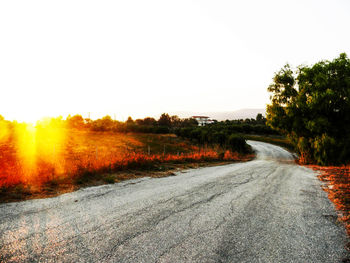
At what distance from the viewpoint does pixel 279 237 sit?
12.1 ft

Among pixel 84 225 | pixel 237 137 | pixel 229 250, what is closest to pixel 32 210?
pixel 84 225

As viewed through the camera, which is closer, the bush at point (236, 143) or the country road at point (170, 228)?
the country road at point (170, 228)

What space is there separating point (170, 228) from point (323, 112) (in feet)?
69.6

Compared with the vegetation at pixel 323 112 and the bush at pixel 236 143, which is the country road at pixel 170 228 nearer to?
the vegetation at pixel 323 112

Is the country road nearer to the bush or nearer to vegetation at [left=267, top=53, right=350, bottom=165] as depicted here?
vegetation at [left=267, top=53, right=350, bottom=165]

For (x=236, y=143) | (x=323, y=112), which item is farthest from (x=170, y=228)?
(x=236, y=143)

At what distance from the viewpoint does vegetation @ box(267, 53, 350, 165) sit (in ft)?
58.5

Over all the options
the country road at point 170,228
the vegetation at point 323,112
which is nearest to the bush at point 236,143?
the vegetation at point 323,112

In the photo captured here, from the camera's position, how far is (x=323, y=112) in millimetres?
18812

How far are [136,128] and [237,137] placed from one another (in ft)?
129

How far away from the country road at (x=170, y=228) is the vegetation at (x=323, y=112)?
1534 cm

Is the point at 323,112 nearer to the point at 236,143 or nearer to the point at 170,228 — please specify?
the point at 236,143

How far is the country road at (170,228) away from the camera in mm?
3059

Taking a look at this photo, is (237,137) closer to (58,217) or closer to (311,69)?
(311,69)
